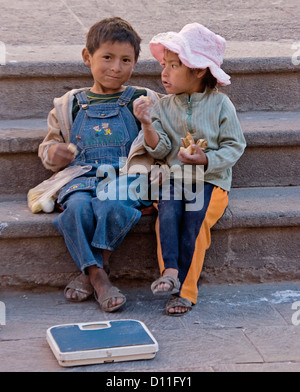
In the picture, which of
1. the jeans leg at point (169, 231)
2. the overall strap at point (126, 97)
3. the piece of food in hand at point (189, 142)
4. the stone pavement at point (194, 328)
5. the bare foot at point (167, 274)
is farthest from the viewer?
the overall strap at point (126, 97)

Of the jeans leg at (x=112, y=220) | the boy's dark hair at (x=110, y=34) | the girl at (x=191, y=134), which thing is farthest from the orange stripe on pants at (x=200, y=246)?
the boy's dark hair at (x=110, y=34)

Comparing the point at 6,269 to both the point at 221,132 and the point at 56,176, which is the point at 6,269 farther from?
the point at 221,132

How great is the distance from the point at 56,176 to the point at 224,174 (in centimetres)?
71

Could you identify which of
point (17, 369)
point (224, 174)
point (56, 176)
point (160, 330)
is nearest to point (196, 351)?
point (160, 330)

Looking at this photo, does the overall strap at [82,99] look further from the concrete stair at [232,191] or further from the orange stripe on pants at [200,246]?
the orange stripe on pants at [200,246]

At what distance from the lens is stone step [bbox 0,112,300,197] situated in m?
3.01

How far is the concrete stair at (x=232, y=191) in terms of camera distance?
2.79 metres

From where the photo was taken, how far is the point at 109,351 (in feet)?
7.22

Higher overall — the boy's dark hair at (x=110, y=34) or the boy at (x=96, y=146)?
the boy's dark hair at (x=110, y=34)

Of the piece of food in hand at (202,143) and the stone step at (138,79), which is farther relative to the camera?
the stone step at (138,79)

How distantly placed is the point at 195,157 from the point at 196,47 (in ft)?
1.52

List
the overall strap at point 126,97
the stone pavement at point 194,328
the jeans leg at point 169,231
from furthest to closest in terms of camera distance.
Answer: the overall strap at point 126,97 → the jeans leg at point 169,231 → the stone pavement at point 194,328

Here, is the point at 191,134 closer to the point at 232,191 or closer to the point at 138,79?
the point at 232,191

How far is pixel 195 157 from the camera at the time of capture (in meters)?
2.69
